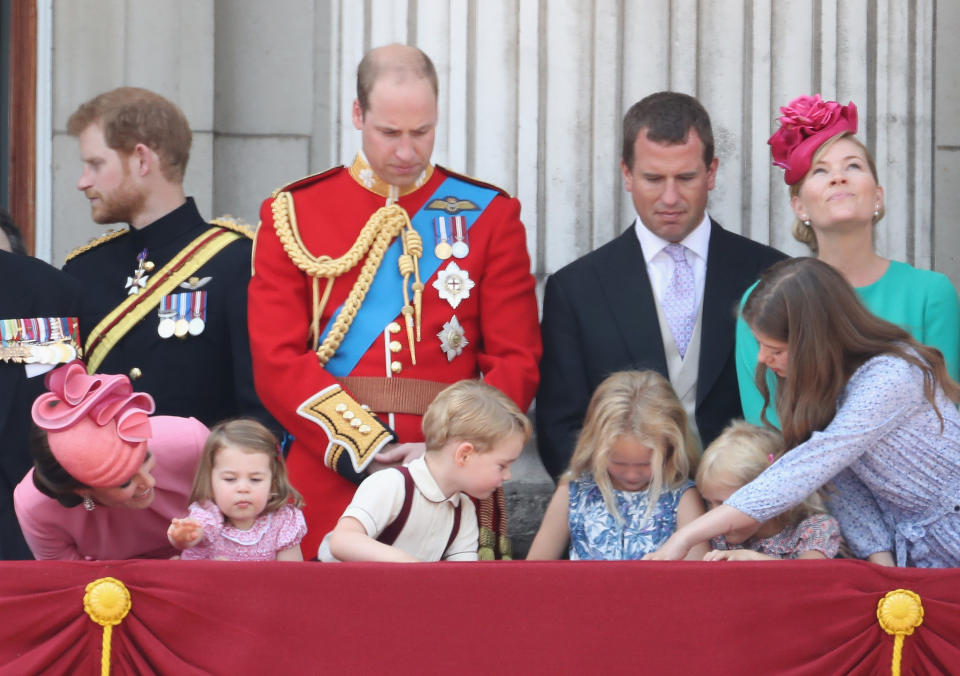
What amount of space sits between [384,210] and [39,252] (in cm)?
153

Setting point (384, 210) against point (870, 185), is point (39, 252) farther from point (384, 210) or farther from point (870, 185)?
point (870, 185)

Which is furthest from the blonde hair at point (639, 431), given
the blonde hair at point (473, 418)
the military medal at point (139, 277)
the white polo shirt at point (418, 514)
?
the military medal at point (139, 277)

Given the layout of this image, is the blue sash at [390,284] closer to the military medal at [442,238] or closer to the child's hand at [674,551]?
the military medal at [442,238]

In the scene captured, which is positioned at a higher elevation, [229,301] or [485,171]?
[485,171]

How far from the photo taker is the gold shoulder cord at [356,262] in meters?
4.06

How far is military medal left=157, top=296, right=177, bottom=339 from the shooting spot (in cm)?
428

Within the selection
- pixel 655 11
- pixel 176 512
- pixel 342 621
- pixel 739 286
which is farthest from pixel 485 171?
pixel 342 621

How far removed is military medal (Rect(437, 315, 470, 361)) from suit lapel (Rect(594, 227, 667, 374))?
43 cm

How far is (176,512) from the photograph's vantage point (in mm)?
3650

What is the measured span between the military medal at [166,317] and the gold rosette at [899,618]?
6.83ft

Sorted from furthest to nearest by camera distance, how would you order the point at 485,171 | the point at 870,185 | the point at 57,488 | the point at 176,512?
the point at 485,171, the point at 870,185, the point at 176,512, the point at 57,488

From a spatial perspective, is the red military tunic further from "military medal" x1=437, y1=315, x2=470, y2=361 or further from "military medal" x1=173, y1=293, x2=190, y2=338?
"military medal" x1=173, y1=293, x2=190, y2=338

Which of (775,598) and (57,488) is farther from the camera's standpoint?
(57,488)

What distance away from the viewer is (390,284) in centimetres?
413
